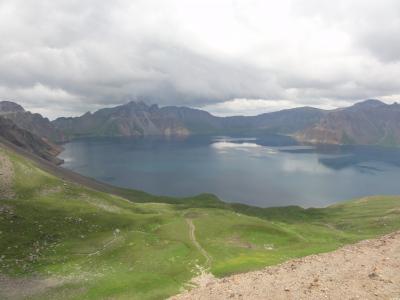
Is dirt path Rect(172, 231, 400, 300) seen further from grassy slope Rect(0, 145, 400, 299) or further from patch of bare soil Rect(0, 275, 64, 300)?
patch of bare soil Rect(0, 275, 64, 300)

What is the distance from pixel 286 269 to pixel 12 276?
35.8 m

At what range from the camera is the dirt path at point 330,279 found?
1006 inches

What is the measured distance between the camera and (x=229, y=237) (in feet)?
226

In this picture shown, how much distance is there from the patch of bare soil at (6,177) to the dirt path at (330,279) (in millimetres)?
81633

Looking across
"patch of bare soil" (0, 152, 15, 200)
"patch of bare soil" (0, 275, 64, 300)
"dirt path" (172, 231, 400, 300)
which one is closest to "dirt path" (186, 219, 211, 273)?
"dirt path" (172, 231, 400, 300)

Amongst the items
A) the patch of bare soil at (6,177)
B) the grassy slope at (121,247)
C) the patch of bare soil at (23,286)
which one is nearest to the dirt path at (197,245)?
the grassy slope at (121,247)

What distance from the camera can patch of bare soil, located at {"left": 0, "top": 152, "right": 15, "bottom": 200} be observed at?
97544 millimetres

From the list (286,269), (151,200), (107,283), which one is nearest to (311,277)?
(286,269)

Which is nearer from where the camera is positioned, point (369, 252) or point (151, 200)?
point (369, 252)

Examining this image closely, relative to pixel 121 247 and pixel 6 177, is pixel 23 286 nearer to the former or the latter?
pixel 121 247

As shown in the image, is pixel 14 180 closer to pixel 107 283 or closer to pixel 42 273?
pixel 42 273

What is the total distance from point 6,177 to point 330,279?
10452 centimetres

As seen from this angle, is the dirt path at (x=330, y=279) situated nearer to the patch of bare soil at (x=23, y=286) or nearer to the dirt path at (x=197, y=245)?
the dirt path at (x=197, y=245)

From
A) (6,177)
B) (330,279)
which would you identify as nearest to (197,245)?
(330,279)
